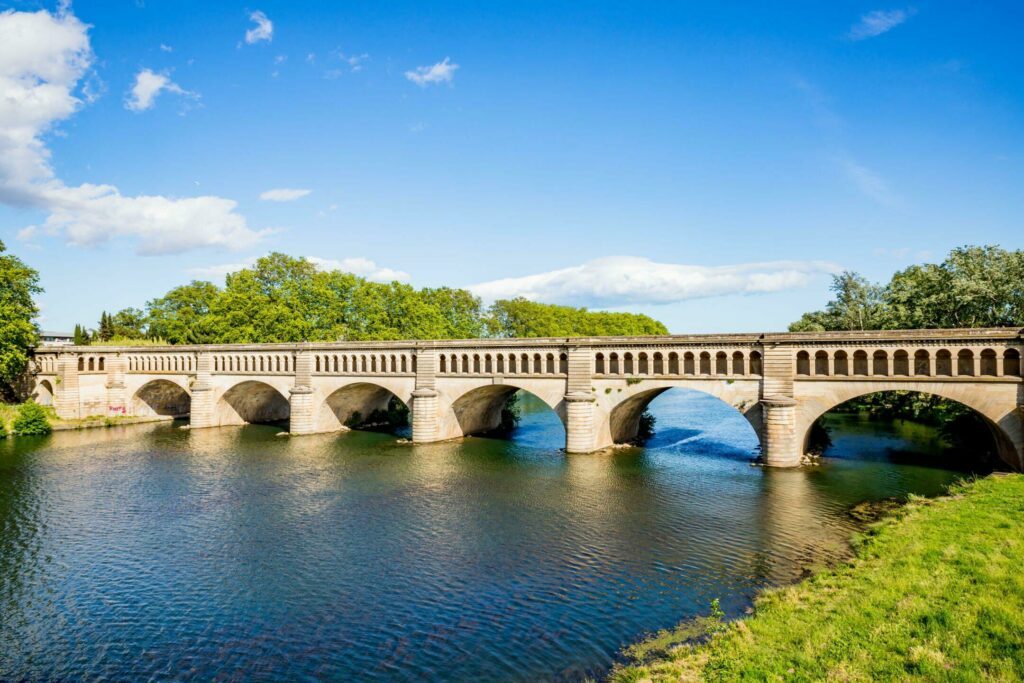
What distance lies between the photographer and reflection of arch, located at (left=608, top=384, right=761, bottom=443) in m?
43.4

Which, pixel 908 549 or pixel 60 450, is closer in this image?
pixel 908 549

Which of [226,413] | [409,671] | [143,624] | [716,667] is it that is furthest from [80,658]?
[226,413]

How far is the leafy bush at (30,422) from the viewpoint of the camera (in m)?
64.7

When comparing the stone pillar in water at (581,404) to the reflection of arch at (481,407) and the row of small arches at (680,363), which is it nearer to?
the row of small arches at (680,363)

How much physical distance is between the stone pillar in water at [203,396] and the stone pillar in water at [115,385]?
12.5m

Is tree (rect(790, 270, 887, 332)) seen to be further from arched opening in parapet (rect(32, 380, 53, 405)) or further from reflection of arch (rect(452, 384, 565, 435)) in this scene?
arched opening in parapet (rect(32, 380, 53, 405))

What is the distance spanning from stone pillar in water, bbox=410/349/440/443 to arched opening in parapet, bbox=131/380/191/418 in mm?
39214

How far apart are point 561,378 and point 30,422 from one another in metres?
58.1

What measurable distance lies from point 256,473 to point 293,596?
2421 cm

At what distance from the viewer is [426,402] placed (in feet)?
184

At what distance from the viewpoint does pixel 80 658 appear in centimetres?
1973

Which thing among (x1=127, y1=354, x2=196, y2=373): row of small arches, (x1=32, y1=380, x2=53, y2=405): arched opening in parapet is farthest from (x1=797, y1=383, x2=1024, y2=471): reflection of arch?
(x1=32, y1=380, x2=53, y2=405): arched opening in parapet

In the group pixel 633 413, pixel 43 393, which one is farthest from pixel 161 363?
pixel 633 413

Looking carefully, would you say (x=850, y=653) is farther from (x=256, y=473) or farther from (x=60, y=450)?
(x=60, y=450)
